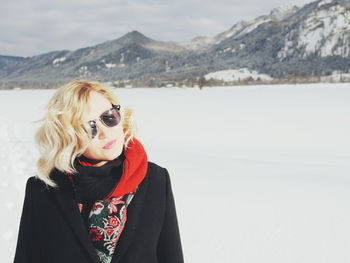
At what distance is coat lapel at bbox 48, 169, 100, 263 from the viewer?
1478mm

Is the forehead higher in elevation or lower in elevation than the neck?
higher

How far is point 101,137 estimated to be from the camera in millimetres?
1520

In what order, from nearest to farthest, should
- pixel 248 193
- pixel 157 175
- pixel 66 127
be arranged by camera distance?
pixel 66 127 < pixel 157 175 < pixel 248 193

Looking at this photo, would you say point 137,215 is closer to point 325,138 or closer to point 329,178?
point 329,178

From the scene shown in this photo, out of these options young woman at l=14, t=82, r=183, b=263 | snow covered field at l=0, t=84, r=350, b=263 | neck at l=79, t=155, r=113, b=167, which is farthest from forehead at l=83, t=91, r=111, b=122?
snow covered field at l=0, t=84, r=350, b=263

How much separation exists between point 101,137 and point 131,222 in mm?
424

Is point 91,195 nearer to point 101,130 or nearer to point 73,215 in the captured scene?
point 73,215

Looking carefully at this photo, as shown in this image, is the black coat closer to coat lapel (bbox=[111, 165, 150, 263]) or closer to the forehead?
coat lapel (bbox=[111, 165, 150, 263])

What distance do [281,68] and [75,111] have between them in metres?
212

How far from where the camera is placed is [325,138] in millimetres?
12719

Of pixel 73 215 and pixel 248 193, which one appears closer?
pixel 73 215

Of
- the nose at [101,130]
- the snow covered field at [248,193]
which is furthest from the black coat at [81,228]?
the snow covered field at [248,193]

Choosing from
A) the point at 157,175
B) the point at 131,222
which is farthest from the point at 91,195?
the point at 157,175

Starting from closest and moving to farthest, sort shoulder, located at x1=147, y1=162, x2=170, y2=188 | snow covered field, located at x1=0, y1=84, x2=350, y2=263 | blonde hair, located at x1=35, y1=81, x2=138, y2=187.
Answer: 1. blonde hair, located at x1=35, y1=81, x2=138, y2=187
2. shoulder, located at x1=147, y1=162, x2=170, y2=188
3. snow covered field, located at x1=0, y1=84, x2=350, y2=263
